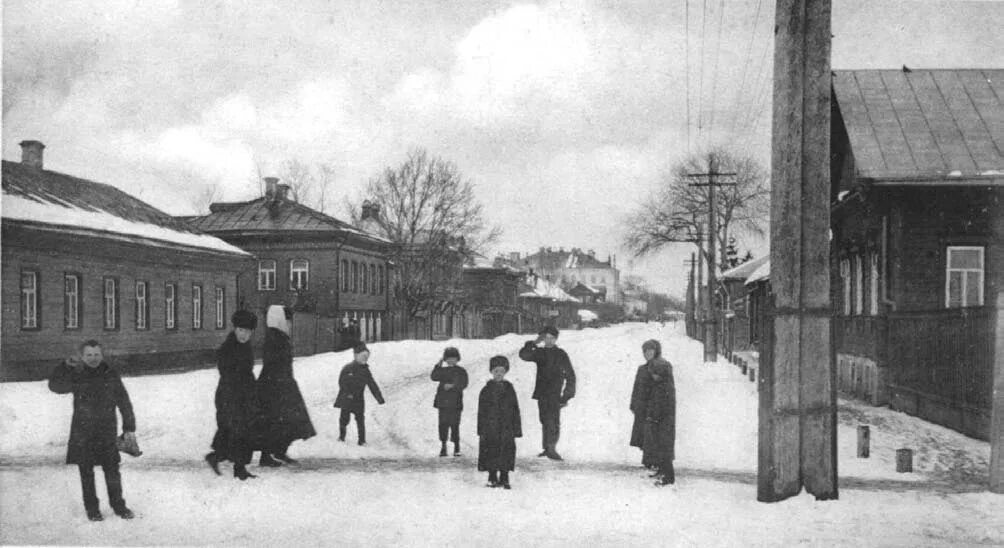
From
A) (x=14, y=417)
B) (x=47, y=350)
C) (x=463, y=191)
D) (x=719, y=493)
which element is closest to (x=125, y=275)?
(x=47, y=350)

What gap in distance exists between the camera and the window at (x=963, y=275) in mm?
12617

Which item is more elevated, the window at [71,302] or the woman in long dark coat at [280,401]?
the window at [71,302]

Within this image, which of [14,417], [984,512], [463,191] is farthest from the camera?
[463,191]

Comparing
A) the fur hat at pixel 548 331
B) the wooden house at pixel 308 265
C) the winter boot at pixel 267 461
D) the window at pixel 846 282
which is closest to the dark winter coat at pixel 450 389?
the fur hat at pixel 548 331

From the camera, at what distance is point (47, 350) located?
7879 mm

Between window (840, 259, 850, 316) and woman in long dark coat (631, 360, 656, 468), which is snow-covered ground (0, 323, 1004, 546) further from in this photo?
window (840, 259, 850, 316)

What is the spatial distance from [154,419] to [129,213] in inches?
91.6

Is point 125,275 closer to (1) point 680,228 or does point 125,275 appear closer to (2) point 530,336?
(2) point 530,336

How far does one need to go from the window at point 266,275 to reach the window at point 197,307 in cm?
67

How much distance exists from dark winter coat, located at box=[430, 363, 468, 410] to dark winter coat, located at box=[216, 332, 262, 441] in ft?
6.03

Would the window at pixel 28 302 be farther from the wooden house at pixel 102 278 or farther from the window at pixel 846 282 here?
the window at pixel 846 282

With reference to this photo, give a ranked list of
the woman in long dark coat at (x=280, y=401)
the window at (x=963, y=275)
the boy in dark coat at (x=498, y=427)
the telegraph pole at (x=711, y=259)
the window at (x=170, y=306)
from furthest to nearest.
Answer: the window at (x=963, y=275), the telegraph pole at (x=711, y=259), the window at (x=170, y=306), the woman in long dark coat at (x=280, y=401), the boy in dark coat at (x=498, y=427)

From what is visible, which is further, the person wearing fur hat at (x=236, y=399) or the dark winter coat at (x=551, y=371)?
the dark winter coat at (x=551, y=371)

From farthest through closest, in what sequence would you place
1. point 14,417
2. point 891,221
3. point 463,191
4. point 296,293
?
point 891,221 < point 296,293 < point 463,191 < point 14,417
